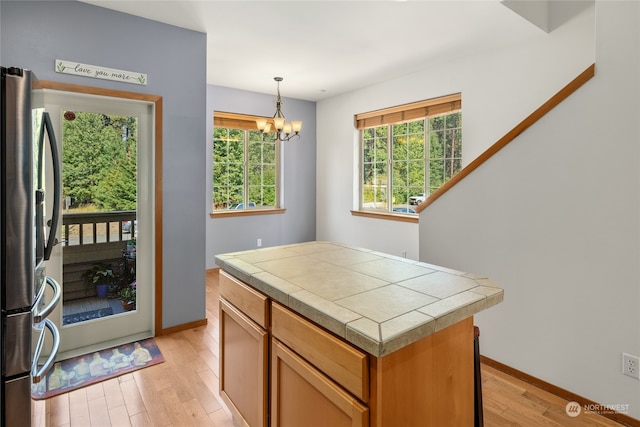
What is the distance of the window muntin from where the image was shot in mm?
4348

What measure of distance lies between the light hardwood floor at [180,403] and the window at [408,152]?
2.63 m

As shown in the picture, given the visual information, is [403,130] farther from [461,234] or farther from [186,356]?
[186,356]

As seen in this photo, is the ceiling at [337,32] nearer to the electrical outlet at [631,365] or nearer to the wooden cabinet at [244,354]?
the wooden cabinet at [244,354]

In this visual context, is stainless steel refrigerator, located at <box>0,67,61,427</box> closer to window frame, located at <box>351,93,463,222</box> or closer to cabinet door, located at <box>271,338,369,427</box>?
cabinet door, located at <box>271,338,369,427</box>

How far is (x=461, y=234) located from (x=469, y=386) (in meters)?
1.47

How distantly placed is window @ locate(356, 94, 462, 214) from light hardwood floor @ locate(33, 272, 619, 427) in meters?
2.63

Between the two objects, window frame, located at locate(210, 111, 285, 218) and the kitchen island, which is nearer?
the kitchen island

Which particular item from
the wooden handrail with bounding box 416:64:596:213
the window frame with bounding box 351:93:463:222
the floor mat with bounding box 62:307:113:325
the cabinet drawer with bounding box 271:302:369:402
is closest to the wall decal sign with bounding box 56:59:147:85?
the floor mat with bounding box 62:307:113:325

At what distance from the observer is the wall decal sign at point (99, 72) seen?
260 cm

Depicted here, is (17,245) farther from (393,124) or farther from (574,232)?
(393,124)

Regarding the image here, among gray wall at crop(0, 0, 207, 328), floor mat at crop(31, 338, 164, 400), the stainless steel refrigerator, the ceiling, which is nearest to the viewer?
the stainless steel refrigerator

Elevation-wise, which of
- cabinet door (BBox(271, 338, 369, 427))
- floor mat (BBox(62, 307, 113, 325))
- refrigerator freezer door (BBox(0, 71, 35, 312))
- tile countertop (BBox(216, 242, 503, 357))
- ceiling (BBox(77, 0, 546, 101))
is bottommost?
floor mat (BBox(62, 307, 113, 325))

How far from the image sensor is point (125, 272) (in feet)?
9.83

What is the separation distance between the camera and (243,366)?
1719 millimetres
